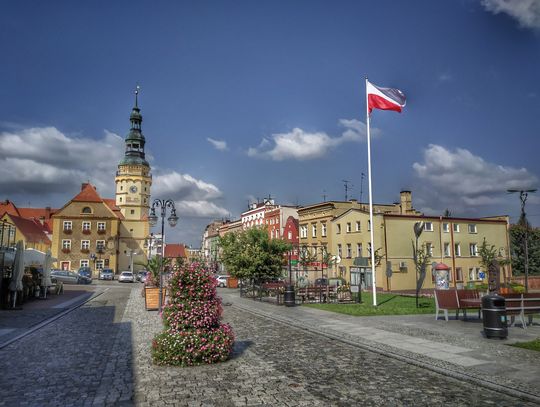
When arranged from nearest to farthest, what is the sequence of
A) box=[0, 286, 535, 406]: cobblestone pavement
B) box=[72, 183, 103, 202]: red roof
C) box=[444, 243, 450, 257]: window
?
box=[0, 286, 535, 406]: cobblestone pavement → box=[444, 243, 450, 257]: window → box=[72, 183, 103, 202]: red roof

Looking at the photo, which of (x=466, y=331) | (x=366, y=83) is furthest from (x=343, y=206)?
(x=466, y=331)

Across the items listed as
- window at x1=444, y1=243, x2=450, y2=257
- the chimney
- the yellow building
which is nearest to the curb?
window at x1=444, y1=243, x2=450, y2=257

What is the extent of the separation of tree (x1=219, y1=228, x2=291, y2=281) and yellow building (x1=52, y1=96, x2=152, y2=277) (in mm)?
32362

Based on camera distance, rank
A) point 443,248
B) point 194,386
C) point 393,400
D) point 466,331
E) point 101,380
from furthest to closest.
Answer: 1. point 443,248
2. point 466,331
3. point 101,380
4. point 194,386
5. point 393,400

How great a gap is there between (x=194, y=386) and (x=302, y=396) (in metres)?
1.86

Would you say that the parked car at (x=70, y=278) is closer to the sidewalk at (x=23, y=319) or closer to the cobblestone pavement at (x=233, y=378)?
the sidewalk at (x=23, y=319)

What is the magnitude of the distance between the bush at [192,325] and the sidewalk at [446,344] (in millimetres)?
4075

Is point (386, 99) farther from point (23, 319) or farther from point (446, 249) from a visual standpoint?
point (446, 249)

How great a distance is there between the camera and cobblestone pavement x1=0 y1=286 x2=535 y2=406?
22.1 ft

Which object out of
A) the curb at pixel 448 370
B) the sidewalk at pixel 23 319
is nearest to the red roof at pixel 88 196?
the sidewalk at pixel 23 319

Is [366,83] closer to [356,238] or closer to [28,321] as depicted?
[28,321]

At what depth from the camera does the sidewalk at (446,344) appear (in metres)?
8.02

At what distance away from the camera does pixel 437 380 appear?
795cm

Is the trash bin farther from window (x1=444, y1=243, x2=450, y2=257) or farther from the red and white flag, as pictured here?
window (x1=444, y1=243, x2=450, y2=257)
